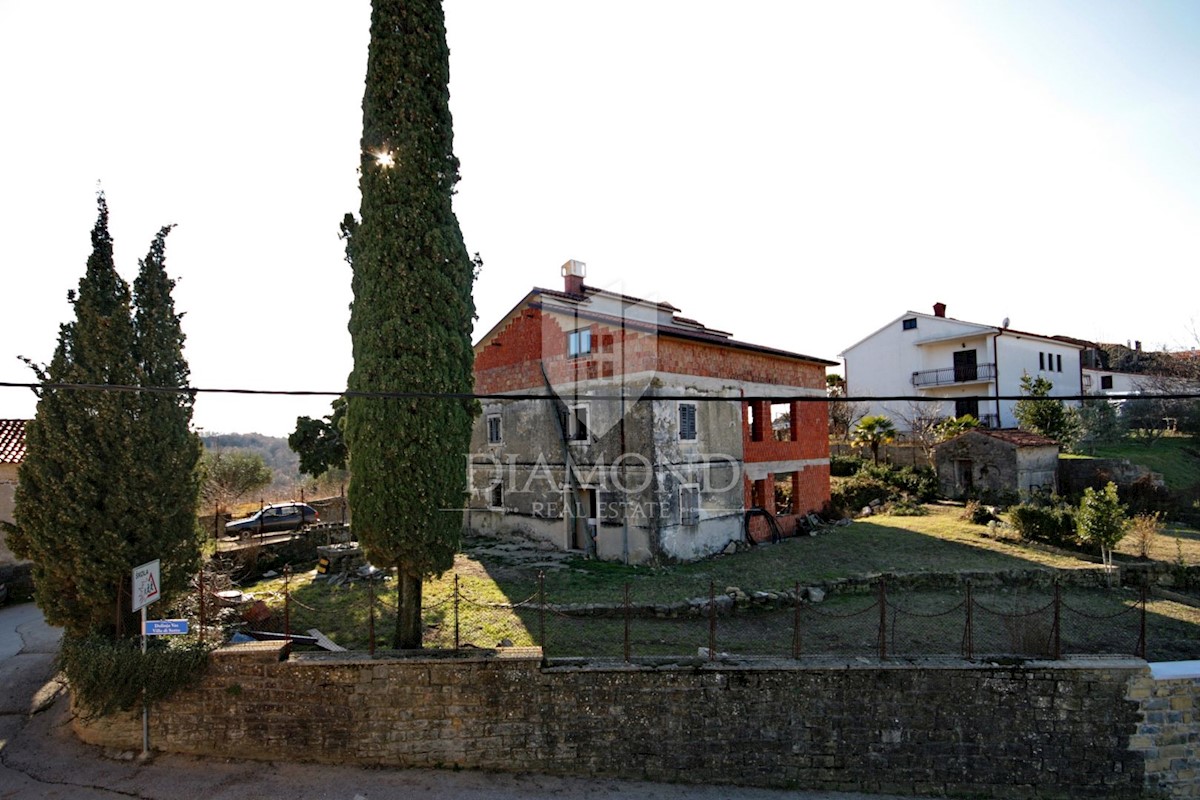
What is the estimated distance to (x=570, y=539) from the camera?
61.3ft

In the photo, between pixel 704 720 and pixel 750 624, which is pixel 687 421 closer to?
pixel 750 624

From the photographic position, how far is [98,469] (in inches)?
329

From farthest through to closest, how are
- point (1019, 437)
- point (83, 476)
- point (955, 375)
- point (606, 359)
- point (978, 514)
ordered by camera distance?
point (955, 375) < point (1019, 437) < point (978, 514) < point (606, 359) < point (83, 476)

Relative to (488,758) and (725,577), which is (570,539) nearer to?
(725,577)

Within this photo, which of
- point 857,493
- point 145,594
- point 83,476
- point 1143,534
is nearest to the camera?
point 145,594

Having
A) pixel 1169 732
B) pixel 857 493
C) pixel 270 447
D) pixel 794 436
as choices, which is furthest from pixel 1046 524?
pixel 270 447

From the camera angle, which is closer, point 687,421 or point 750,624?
point 750,624

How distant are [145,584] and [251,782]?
3.07m

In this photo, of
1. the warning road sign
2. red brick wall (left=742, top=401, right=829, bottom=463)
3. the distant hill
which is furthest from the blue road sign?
the distant hill

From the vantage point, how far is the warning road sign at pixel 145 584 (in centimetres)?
804

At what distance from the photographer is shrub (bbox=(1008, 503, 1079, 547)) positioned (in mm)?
17500

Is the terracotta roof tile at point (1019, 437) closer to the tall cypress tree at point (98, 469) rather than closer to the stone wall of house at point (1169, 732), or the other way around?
the stone wall of house at point (1169, 732)

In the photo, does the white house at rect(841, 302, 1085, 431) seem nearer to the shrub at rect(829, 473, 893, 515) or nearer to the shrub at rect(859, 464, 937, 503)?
the shrub at rect(859, 464, 937, 503)

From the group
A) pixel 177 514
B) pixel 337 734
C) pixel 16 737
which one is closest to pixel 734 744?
pixel 337 734
